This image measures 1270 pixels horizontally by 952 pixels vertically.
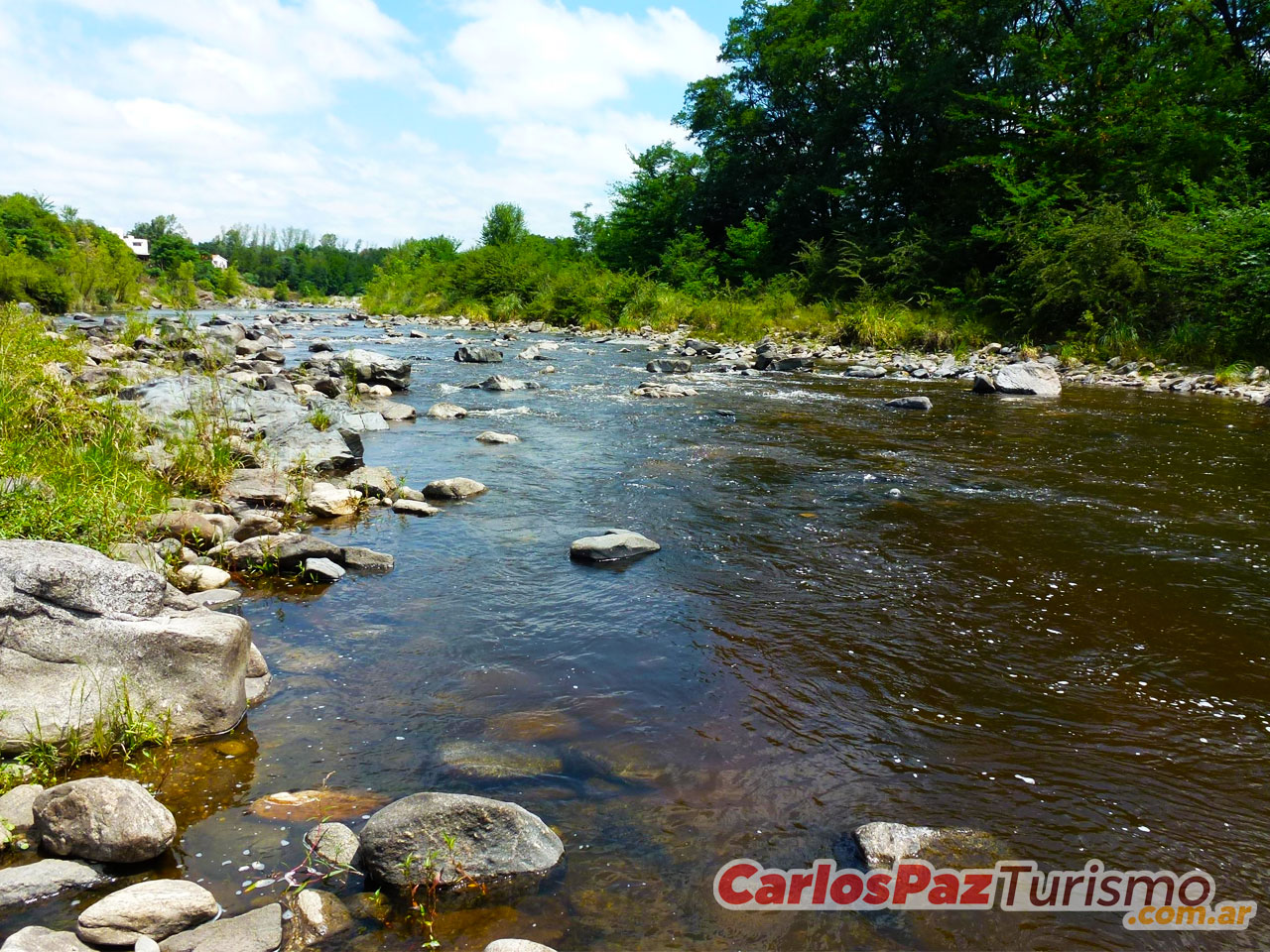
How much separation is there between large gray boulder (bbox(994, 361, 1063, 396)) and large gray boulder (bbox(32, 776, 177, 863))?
53.5ft

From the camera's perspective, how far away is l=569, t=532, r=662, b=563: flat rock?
627 cm

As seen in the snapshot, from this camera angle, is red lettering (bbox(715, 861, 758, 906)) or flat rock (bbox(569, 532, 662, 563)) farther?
flat rock (bbox(569, 532, 662, 563))

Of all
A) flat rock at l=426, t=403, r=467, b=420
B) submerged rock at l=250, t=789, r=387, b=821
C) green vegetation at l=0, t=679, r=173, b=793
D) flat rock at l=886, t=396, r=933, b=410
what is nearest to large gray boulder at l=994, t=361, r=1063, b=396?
flat rock at l=886, t=396, r=933, b=410

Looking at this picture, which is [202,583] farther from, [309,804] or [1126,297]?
[1126,297]

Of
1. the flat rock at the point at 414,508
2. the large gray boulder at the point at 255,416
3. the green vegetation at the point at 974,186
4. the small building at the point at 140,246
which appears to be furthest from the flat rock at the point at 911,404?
the small building at the point at 140,246

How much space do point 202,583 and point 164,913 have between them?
3.22m

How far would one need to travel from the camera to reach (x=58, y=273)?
128 feet

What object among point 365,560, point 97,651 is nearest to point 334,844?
point 97,651

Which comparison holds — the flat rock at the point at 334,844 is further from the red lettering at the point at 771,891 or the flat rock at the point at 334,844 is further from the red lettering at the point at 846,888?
the red lettering at the point at 846,888

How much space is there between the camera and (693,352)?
24.4 meters

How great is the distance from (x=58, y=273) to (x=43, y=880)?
1840 inches

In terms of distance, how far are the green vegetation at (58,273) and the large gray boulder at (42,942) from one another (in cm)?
3903

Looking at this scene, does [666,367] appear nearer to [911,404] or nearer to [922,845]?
[911,404]

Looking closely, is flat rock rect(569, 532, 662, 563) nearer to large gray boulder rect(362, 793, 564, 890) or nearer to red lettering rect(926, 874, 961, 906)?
large gray boulder rect(362, 793, 564, 890)
